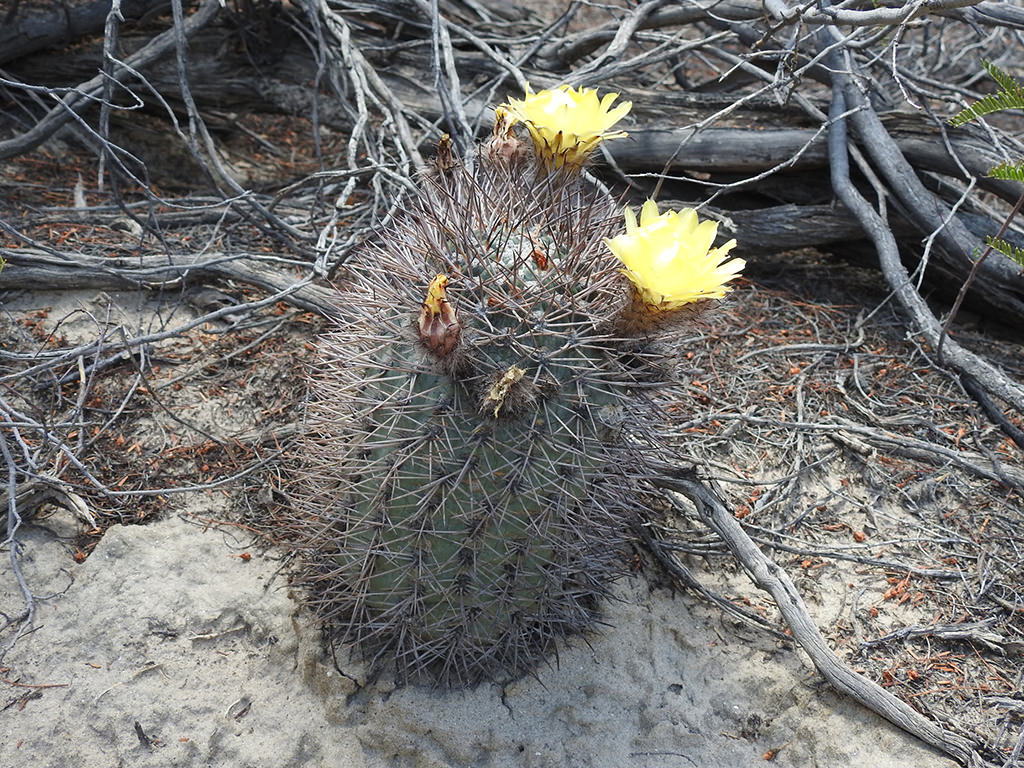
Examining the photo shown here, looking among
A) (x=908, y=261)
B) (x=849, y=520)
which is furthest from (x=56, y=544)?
(x=908, y=261)

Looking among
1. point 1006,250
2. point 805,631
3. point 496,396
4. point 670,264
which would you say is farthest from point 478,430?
point 1006,250

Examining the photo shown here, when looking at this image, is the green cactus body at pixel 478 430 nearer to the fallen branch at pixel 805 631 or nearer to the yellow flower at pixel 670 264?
the yellow flower at pixel 670 264

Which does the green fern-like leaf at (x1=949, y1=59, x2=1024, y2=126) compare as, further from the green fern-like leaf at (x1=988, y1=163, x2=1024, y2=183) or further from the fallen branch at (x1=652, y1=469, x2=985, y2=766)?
the fallen branch at (x1=652, y1=469, x2=985, y2=766)

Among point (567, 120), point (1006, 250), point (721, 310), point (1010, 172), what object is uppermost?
point (567, 120)

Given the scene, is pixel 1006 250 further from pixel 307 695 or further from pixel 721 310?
pixel 307 695

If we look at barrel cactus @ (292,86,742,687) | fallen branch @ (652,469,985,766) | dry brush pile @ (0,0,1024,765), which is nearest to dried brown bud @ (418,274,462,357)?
barrel cactus @ (292,86,742,687)

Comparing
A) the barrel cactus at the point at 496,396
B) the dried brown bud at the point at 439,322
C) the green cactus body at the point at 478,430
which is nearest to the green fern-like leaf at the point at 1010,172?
the barrel cactus at the point at 496,396
